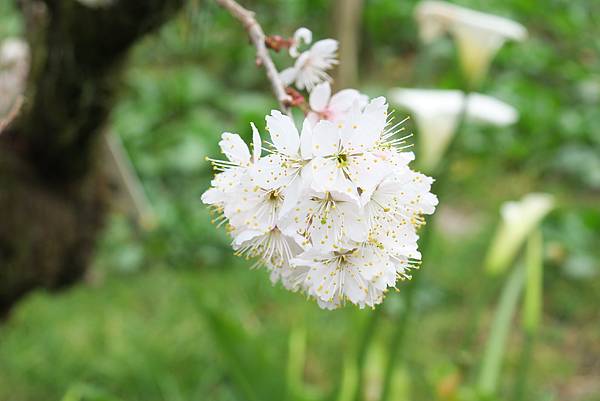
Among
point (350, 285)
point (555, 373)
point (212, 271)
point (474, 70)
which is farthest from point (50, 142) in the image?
point (555, 373)

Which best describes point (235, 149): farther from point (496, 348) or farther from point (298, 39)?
point (496, 348)

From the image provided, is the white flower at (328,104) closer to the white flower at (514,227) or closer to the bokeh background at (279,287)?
the bokeh background at (279,287)

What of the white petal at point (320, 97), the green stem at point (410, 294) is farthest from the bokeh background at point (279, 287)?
the white petal at point (320, 97)

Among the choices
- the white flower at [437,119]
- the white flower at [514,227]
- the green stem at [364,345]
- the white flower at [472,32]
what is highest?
the white flower at [472,32]

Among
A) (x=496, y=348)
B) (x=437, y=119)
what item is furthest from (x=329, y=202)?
(x=496, y=348)

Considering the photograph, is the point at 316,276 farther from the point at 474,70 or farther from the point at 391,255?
the point at 474,70

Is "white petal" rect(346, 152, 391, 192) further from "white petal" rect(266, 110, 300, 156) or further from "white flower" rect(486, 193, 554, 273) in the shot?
"white flower" rect(486, 193, 554, 273)
